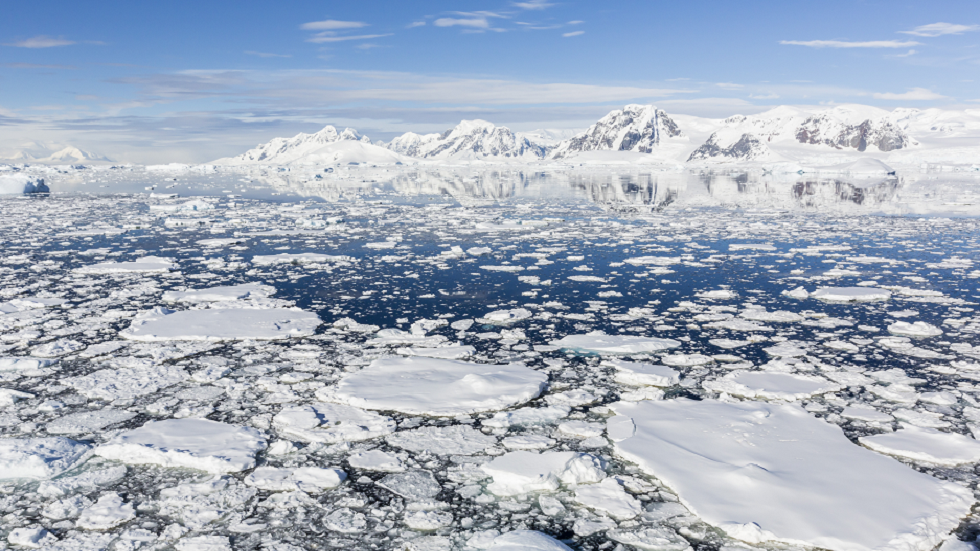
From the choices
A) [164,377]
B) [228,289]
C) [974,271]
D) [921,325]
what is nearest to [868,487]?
[921,325]

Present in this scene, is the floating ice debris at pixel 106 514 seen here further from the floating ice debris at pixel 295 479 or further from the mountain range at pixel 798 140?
the mountain range at pixel 798 140

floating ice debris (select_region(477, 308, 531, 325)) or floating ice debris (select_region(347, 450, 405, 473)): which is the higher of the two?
floating ice debris (select_region(477, 308, 531, 325))

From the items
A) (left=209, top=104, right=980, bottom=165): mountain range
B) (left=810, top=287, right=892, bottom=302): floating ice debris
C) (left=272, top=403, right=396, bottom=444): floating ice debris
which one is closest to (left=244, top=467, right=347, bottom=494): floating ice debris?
(left=272, top=403, right=396, bottom=444): floating ice debris

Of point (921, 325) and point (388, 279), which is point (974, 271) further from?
point (388, 279)

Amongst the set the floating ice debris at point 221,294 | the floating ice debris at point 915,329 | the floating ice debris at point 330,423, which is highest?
the floating ice debris at point 221,294

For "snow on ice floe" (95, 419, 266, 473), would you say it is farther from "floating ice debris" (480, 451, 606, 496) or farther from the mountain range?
the mountain range

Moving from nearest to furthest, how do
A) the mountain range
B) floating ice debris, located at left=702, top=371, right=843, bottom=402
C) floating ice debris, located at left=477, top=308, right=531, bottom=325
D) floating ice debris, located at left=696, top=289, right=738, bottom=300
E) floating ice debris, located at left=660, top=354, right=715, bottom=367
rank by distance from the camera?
floating ice debris, located at left=702, top=371, right=843, bottom=402
floating ice debris, located at left=660, top=354, right=715, bottom=367
floating ice debris, located at left=477, top=308, right=531, bottom=325
floating ice debris, located at left=696, top=289, right=738, bottom=300
the mountain range

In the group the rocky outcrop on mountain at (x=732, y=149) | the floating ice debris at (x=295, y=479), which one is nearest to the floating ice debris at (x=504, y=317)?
the floating ice debris at (x=295, y=479)

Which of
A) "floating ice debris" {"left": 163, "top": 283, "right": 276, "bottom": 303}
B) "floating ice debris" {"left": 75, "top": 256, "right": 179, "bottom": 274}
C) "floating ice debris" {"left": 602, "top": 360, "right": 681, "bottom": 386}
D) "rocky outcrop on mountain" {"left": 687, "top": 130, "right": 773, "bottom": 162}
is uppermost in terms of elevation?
"rocky outcrop on mountain" {"left": 687, "top": 130, "right": 773, "bottom": 162}
